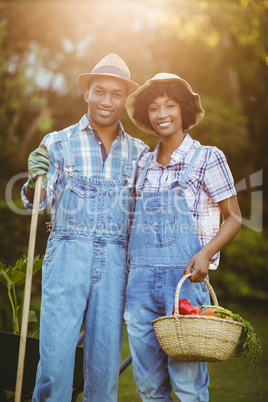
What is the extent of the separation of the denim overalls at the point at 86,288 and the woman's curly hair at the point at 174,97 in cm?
63

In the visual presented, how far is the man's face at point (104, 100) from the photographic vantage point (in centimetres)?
336

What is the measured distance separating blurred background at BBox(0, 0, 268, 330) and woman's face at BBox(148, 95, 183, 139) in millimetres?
4121

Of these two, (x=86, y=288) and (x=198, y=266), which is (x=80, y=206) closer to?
(x=86, y=288)

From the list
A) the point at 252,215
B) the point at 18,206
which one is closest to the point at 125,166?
the point at 18,206

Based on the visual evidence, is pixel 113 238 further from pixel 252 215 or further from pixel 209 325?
pixel 252 215

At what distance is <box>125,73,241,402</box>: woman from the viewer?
2.92 metres

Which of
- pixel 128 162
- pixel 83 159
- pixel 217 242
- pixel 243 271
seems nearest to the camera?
pixel 217 242

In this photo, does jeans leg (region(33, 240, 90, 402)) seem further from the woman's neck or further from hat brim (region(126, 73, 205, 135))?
hat brim (region(126, 73, 205, 135))

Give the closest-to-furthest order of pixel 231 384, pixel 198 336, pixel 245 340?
pixel 198 336 → pixel 245 340 → pixel 231 384

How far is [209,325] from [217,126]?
25.8 feet

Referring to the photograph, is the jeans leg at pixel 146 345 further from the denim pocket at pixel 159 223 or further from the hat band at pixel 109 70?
the hat band at pixel 109 70

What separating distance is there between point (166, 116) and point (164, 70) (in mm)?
7561

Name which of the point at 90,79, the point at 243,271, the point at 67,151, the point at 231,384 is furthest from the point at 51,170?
the point at 243,271

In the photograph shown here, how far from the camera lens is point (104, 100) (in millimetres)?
3354
